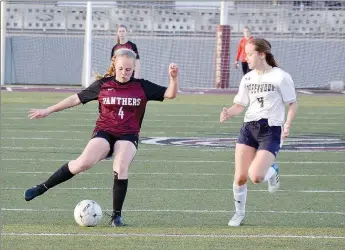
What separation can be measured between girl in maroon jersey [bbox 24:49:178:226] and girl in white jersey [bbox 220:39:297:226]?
2.50 feet

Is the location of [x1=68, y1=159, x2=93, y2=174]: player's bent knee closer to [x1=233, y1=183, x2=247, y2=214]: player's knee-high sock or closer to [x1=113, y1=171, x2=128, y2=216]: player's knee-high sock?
[x1=113, y1=171, x2=128, y2=216]: player's knee-high sock

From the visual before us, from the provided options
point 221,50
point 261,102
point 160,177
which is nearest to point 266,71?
point 261,102

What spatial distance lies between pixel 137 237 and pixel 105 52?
91.8 feet

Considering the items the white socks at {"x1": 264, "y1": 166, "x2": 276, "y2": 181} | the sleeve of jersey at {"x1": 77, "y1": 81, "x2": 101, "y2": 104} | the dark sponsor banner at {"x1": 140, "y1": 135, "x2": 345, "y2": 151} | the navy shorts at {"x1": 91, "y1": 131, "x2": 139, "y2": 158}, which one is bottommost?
the dark sponsor banner at {"x1": 140, "y1": 135, "x2": 345, "y2": 151}

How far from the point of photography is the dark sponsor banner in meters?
16.5

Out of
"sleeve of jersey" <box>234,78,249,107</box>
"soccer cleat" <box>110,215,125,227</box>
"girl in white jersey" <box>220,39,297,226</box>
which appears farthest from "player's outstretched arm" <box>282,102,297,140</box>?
"soccer cleat" <box>110,215,125,227</box>

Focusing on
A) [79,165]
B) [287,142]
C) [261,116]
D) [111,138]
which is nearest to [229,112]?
[261,116]

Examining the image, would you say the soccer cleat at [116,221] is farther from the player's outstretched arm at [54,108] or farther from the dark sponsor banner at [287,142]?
the dark sponsor banner at [287,142]

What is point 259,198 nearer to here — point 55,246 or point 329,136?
point 55,246

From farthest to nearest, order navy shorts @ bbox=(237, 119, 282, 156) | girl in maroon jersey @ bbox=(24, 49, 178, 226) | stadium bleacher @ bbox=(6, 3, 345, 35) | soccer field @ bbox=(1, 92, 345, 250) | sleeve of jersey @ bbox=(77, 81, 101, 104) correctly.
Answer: stadium bleacher @ bbox=(6, 3, 345, 35) < sleeve of jersey @ bbox=(77, 81, 101, 104) < navy shorts @ bbox=(237, 119, 282, 156) < girl in maroon jersey @ bbox=(24, 49, 178, 226) < soccer field @ bbox=(1, 92, 345, 250)

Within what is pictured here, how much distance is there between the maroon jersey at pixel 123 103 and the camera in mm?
9211

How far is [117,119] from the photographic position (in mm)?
9227

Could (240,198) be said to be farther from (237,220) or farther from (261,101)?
(261,101)

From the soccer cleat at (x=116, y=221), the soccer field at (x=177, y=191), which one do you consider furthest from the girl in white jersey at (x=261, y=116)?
the soccer cleat at (x=116, y=221)
